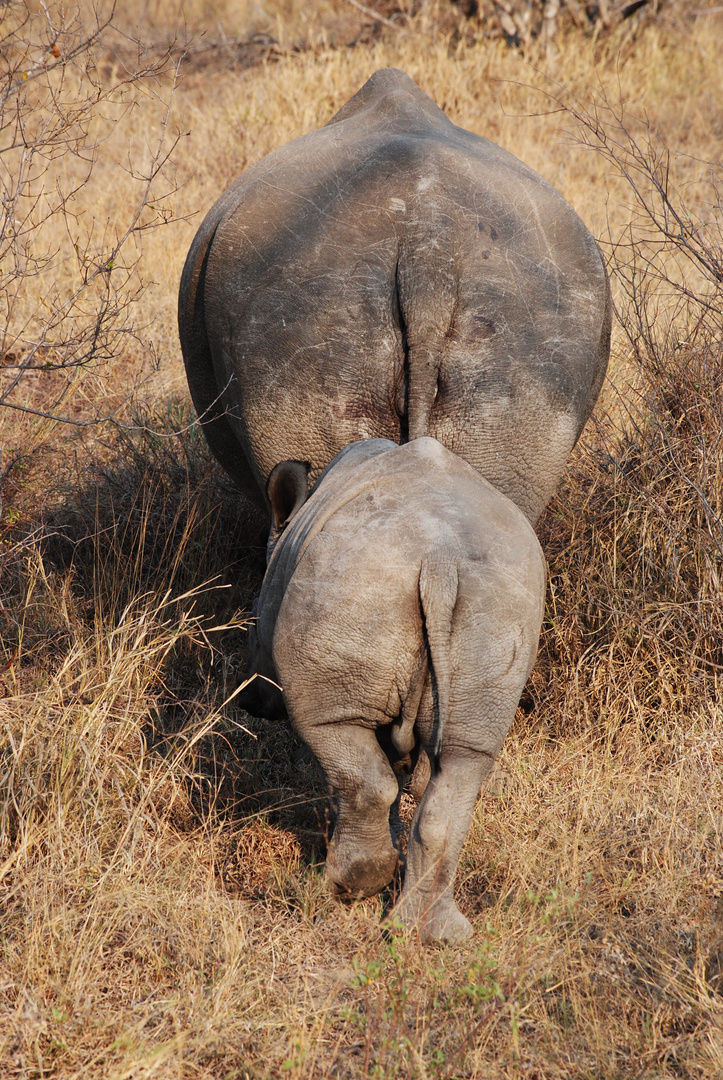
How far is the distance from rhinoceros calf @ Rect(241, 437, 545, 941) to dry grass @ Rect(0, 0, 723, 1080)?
1.01 feet

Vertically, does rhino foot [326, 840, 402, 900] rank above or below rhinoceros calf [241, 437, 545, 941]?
below

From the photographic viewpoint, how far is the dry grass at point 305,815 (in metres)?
2.67

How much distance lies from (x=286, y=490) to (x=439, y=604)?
112 centimetres

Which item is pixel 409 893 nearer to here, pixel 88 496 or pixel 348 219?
pixel 348 219

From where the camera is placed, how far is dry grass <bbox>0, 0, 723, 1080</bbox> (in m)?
2.67

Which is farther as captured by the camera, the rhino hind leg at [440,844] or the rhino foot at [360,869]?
the rhino foot at [360,869]

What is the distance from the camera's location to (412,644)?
2.73m

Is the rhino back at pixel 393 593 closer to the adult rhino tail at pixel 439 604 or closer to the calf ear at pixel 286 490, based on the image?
the adult rhino tail at pixel 439 604

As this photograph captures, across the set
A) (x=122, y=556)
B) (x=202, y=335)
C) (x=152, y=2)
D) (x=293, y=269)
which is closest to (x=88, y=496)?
(x=122, y=556)

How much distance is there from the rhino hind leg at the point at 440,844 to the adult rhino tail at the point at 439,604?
0.25m

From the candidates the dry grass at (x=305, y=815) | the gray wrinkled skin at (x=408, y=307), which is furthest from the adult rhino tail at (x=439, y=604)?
the gray wrinkled skin at (x=408, y=307)

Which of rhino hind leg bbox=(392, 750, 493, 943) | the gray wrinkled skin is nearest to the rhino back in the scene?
rhino hind leg bbox=(392, 750, 493, 943)

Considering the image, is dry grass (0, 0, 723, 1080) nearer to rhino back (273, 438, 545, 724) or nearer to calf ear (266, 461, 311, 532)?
calf ear (266, 461, 311, 532)

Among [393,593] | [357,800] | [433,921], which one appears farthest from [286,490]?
[433,921]
